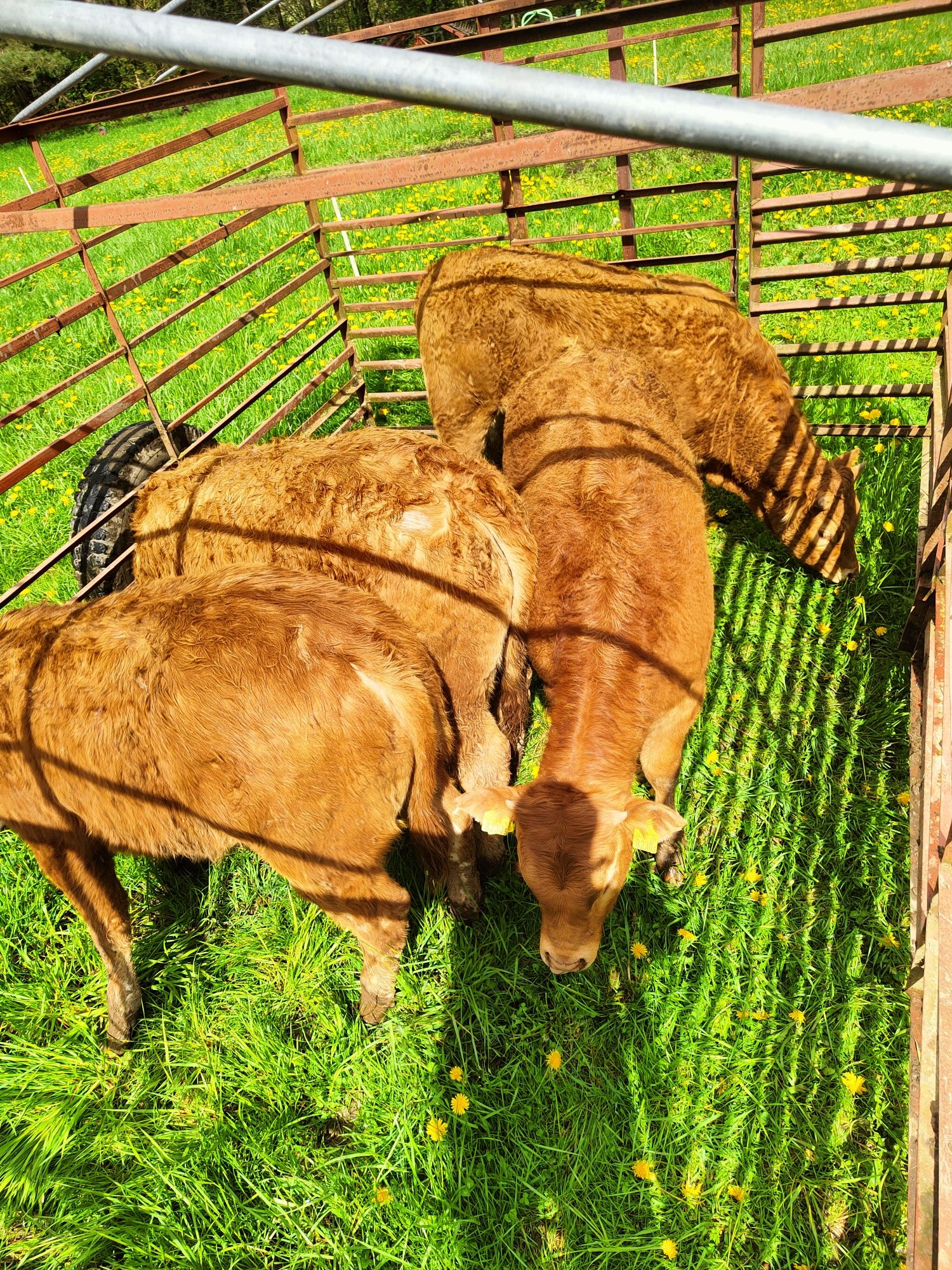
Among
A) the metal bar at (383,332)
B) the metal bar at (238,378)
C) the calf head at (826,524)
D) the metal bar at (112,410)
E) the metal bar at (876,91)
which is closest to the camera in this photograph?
the metal bar at (876,91)

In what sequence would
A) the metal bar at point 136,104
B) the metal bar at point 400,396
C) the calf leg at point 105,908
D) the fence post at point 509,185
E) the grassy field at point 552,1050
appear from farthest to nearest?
the metal bar at point 400,396 → the fence post at point 509,185 → the metal bar at point 136,104 → the calf leg at point 105,908 → the grassy field at point 552,1050

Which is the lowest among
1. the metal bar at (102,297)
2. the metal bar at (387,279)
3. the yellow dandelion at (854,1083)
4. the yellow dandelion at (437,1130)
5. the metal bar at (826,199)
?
the yellow dandelion at (854,1083)

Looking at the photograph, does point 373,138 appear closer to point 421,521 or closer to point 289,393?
point 289,393

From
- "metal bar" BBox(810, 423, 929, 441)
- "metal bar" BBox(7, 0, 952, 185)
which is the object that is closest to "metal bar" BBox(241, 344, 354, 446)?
"metal bar" BBox(810, 423, 929, 441)

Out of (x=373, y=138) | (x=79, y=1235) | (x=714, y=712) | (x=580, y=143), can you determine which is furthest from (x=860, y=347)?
(x=373, y=138)

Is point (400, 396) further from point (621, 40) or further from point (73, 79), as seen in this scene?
point (73, 79)

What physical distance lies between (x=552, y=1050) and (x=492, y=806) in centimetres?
98

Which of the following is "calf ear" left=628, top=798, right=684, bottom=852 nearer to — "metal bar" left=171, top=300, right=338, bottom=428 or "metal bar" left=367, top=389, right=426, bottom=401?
"metal bar" left=171, top=300, right=338, bottom=428

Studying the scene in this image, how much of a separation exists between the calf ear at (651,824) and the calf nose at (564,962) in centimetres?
46

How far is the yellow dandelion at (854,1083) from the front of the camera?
257 centimetres

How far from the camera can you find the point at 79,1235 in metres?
2.48

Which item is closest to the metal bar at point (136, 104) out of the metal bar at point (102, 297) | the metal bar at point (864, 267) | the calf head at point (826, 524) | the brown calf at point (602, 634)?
the metal bar at point (102, 297)

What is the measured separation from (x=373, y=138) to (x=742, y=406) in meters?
14.0

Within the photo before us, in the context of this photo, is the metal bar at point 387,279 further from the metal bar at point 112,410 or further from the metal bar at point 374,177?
the metal bar at point 374,177
